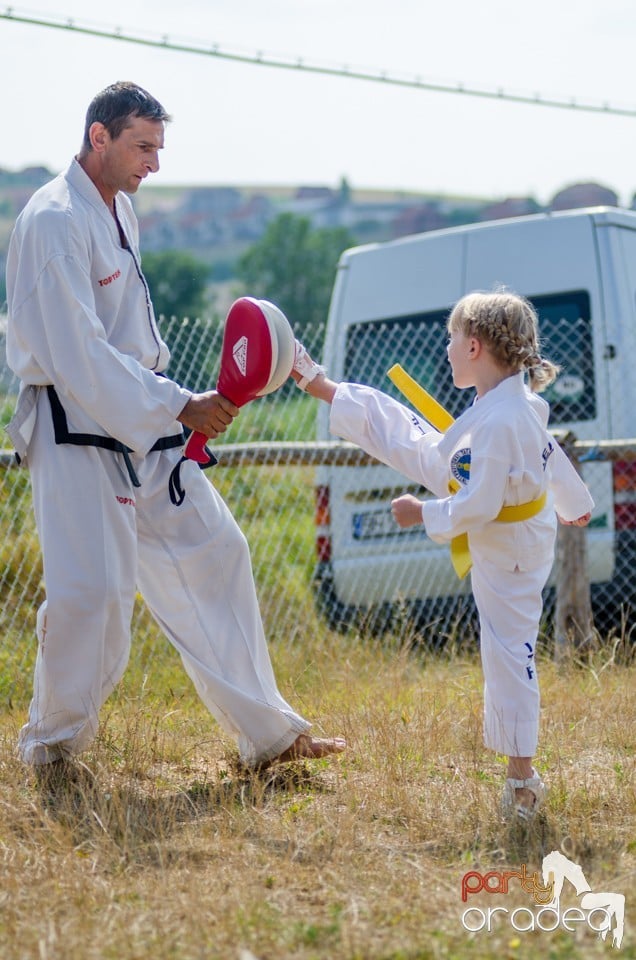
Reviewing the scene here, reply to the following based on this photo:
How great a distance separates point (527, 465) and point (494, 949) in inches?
55.9

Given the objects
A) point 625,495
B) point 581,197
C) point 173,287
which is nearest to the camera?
point 625,495

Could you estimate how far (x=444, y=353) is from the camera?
7012 millimetres

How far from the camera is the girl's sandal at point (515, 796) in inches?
138

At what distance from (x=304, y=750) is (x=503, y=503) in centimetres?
117

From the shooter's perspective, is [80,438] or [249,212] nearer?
[80,438]

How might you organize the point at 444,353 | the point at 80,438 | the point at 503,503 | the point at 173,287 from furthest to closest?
the point at 173,287
the point at 444,353
the point at 80,438
the point at 503,503

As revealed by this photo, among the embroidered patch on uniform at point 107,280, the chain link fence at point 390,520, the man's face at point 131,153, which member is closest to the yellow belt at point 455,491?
the embroidered patch on uniform at point 107,280

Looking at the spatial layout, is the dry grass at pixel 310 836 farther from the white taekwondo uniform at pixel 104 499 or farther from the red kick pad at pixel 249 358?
the red kick pad at pixel 249 358

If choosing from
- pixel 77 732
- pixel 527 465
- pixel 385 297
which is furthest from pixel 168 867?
→ pixel 385 297

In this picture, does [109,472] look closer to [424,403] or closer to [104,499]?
[104,499]

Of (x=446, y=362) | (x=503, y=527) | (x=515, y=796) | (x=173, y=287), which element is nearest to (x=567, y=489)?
(x=503, y=527)

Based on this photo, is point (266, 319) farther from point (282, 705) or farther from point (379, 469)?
point (379, 469)

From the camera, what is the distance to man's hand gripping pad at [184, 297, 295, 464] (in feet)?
12.3

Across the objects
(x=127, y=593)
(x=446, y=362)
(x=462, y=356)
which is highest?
(x=446, y=362)
